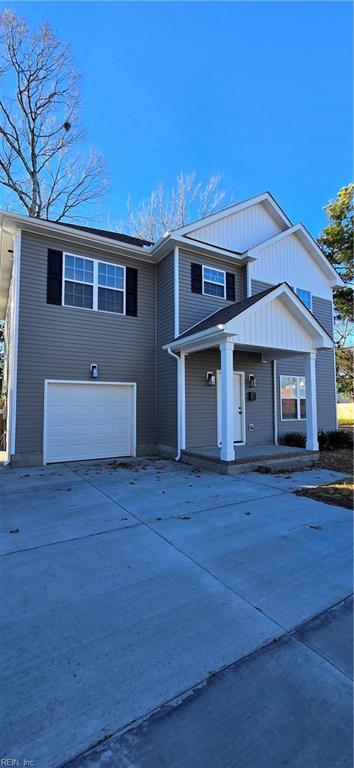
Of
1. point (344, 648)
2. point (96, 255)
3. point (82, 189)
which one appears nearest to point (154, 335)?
point (96, 255)

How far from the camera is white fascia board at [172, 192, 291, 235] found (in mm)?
9391

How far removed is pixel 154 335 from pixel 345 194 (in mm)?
16230

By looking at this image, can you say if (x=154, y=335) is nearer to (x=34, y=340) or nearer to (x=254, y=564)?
(x=34, y=340)

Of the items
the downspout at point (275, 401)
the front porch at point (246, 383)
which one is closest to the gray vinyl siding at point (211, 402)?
the front porch at point (246, 383)

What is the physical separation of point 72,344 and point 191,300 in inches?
131

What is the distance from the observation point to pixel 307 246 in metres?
12.1

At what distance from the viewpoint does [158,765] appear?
146 cm

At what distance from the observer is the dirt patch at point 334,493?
530 centimetres

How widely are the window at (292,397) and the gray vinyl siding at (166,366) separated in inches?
160

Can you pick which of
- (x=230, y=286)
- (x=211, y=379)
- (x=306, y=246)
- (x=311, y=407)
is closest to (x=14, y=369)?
(x=211, y=379)

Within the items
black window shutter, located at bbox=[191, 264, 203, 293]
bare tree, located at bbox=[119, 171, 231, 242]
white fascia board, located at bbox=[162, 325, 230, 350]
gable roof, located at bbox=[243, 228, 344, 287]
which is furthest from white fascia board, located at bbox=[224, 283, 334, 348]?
bare tree, located at bbox=[119, 171, 231, 242]

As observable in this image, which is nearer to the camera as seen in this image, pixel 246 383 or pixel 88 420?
pixel 88 420

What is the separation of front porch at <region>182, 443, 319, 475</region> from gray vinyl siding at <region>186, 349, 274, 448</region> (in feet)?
1.49

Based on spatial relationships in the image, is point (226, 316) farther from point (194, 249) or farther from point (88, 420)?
point (88, 420)
